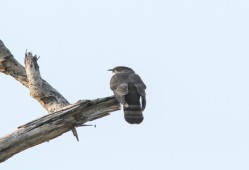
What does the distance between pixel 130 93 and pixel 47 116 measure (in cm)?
320

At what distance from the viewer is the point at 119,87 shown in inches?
536

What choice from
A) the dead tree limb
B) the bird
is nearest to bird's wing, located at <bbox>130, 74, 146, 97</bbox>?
the bird

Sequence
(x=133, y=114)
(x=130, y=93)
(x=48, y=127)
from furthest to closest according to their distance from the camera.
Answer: (x=130, y=93), (x=133, y=114), (x=48, y=127)

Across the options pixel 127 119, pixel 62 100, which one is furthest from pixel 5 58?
pixel 127 119

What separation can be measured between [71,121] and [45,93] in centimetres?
177

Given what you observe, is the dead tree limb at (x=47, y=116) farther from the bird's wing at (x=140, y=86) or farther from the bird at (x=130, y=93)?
the bird's wing at (x=140, y=86)

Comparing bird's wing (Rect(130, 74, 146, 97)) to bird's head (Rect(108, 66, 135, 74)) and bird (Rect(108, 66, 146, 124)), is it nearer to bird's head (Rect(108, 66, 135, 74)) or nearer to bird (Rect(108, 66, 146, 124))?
bird (Rect(108, 66, 146, 124))

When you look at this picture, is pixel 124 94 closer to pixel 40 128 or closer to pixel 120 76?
pixel 120 76

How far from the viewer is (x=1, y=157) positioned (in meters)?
10.3

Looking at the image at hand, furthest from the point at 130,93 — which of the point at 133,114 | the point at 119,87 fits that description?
the point at 133,114

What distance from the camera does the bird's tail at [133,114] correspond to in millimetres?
12875

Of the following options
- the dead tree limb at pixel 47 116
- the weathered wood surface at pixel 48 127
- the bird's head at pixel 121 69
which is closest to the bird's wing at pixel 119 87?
the bird's head at pixel 121 69

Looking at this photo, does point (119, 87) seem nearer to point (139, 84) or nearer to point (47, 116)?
point (139, 84)

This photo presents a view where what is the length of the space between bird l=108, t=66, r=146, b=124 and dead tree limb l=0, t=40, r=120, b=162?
0.99 m
